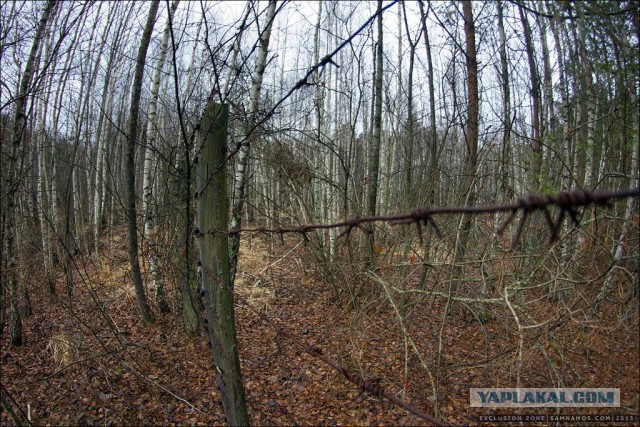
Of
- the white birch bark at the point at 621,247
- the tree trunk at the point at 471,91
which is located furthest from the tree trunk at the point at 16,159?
the white birch bark at the point at 621,247

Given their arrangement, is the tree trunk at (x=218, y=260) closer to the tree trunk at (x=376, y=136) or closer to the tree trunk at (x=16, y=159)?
the tree trunk at (x=16, y=159)

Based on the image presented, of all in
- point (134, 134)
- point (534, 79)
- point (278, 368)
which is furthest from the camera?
point (534, 79)

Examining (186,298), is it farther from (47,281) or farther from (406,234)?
(47,281)

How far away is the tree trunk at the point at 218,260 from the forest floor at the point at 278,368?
1.44 metres

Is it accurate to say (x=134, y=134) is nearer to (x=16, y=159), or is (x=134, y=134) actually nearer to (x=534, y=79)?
(x=16, y=159)

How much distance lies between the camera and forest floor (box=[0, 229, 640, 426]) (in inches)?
126

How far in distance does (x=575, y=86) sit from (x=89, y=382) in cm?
842

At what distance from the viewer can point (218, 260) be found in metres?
1.51

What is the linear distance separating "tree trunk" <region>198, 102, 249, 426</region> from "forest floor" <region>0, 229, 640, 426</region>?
144 cm

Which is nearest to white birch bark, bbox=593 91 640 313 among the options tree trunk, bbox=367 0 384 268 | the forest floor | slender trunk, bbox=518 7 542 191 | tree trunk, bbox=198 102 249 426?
the forest floor

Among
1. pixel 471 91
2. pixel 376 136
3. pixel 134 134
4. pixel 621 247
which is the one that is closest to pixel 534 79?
pixel 471 91

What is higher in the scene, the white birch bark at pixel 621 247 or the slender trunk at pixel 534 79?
the slender trunk at pixel 534 79

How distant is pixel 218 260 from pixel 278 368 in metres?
3.32

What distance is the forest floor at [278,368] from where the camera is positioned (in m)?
3.21
